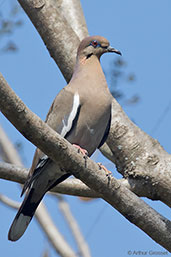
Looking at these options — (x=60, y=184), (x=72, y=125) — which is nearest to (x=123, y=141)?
(x=72, y=125)

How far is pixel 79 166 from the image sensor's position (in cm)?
283

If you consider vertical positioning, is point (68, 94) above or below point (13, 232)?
above

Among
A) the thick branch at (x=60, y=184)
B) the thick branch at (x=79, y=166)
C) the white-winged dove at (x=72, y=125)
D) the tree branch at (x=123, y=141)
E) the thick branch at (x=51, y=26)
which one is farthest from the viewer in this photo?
the thick branch at (x=51, y=26)

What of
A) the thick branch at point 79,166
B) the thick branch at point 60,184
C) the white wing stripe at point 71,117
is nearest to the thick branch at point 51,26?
the white wing stripe at point 71,117

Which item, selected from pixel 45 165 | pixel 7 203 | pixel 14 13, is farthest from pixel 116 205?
pixel 7 203

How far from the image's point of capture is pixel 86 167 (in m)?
2.85

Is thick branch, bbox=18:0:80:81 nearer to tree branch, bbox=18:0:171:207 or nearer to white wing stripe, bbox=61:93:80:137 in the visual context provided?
tree branch, bbox=18:0:171:207

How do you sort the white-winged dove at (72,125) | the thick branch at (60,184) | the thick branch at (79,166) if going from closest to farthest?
the thick branch at (79,166)
the thick branch at (60,184)
the white-winged dove at (72,125)

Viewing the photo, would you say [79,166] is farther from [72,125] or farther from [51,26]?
[51,26]

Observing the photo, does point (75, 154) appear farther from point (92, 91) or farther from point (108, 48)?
point (108, 48)

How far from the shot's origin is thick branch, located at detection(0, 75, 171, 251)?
2531 mm

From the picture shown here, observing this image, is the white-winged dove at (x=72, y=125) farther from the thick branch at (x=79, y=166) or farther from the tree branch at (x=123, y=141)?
the thick branch at (x=79, y=166)

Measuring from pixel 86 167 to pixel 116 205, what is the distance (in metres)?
0.34

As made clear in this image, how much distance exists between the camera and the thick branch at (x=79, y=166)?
2.53 m
